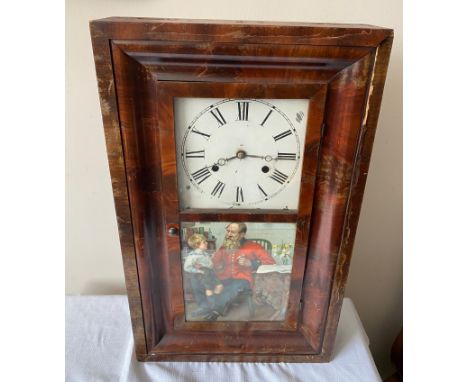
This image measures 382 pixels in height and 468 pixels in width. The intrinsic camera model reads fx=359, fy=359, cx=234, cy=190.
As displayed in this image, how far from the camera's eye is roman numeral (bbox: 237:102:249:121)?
599mm

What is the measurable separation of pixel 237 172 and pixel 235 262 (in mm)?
199

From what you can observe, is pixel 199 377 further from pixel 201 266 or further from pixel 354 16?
pixel 354 16

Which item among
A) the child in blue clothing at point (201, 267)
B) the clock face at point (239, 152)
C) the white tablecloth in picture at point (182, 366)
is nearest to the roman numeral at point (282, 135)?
the clock face at point (239, 152)

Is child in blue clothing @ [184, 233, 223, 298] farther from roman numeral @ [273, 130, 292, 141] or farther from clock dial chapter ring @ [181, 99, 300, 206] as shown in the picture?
roman numeral @ [273, 130, 292, 141]

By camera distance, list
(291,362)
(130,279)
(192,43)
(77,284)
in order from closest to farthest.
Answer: (192,43) → (130,279) → (291,362) → (77,284)

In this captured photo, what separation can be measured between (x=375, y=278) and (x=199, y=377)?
64 cm

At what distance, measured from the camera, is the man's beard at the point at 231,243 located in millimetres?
699

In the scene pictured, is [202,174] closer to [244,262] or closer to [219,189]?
[219,189]

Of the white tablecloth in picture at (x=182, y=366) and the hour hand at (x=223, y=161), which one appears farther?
the white tablecloth in picture at (x=182, y=366)

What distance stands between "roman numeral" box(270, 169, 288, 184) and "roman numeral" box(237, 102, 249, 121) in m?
0.11

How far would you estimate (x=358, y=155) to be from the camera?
60cm

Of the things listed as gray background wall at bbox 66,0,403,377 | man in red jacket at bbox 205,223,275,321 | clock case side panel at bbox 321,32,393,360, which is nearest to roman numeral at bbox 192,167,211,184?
man in red jacket at bbox 205,223,275,321

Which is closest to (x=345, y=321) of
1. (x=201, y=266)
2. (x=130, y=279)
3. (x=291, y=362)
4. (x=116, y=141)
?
(x=291, y=362)

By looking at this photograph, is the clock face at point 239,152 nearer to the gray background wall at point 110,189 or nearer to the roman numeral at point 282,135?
the roman numeral at point 282,135
